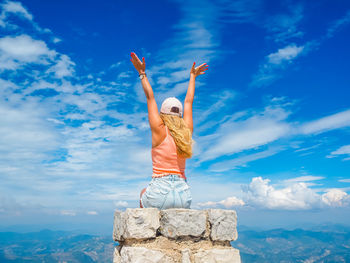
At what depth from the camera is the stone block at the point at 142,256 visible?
172 inches

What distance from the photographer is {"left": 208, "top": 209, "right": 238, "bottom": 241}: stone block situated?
15.9 ft

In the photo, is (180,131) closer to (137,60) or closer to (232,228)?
(137,60)

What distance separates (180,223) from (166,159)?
1289 mm

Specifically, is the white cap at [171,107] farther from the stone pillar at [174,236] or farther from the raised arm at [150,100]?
the stone pillar at [174,236]

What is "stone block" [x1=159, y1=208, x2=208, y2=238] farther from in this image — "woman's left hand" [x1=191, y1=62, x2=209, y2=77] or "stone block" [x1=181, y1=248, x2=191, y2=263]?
"woman's left hand" [x1=191, y1=62, x2=209, y2=77]

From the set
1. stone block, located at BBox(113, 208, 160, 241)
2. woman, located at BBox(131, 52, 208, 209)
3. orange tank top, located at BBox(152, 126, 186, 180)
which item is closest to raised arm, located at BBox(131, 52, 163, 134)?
woman, located at BBox(131, 52, 208, 209)

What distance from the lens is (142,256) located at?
172 inches

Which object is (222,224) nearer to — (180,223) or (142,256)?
(180,223)

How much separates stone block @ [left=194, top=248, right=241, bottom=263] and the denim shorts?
900 millimetres

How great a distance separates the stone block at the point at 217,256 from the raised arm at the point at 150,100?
7.64ft

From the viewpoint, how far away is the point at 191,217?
4.71m

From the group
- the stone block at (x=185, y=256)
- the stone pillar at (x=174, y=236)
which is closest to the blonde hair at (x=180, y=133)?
the stone pillar at (x=174, y=236)

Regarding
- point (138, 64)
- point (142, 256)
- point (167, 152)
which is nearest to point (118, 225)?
point (142, 256)

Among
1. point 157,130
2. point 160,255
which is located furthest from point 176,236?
point 157,130
